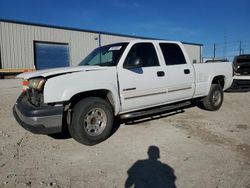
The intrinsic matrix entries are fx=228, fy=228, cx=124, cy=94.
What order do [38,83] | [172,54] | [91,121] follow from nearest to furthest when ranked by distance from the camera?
[38,83], [91,121], [172,54]

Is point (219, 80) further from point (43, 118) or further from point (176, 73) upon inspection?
point (43, 118)

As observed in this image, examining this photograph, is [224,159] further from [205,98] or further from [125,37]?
[125,37]

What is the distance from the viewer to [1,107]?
24.7ft

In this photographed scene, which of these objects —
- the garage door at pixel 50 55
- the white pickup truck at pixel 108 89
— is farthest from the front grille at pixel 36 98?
the garage door at pixel 50 55

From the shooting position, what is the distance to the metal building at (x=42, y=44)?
16.6m

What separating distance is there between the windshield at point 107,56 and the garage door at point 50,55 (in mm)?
14314

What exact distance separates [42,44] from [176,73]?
15660 millimetres

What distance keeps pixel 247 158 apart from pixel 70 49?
60.7 feet

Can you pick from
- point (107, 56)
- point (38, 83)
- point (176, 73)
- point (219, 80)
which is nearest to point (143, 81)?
point (107, 56)

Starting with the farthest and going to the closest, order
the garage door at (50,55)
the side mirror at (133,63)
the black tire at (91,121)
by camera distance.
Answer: the garage door at (50,55) < the side mirror at (133,63) < the black tire at (91,121)

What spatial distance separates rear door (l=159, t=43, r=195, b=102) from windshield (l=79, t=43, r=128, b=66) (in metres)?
1.11

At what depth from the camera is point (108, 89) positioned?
14.1 ft

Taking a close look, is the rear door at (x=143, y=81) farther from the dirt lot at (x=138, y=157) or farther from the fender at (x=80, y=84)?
the dirt lot at (x=138, y=157)

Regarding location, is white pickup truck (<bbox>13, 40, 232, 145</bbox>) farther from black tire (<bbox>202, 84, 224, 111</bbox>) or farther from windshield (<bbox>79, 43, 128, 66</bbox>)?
black tire (<bbox>202, 84, 224, 111</bbox>)
